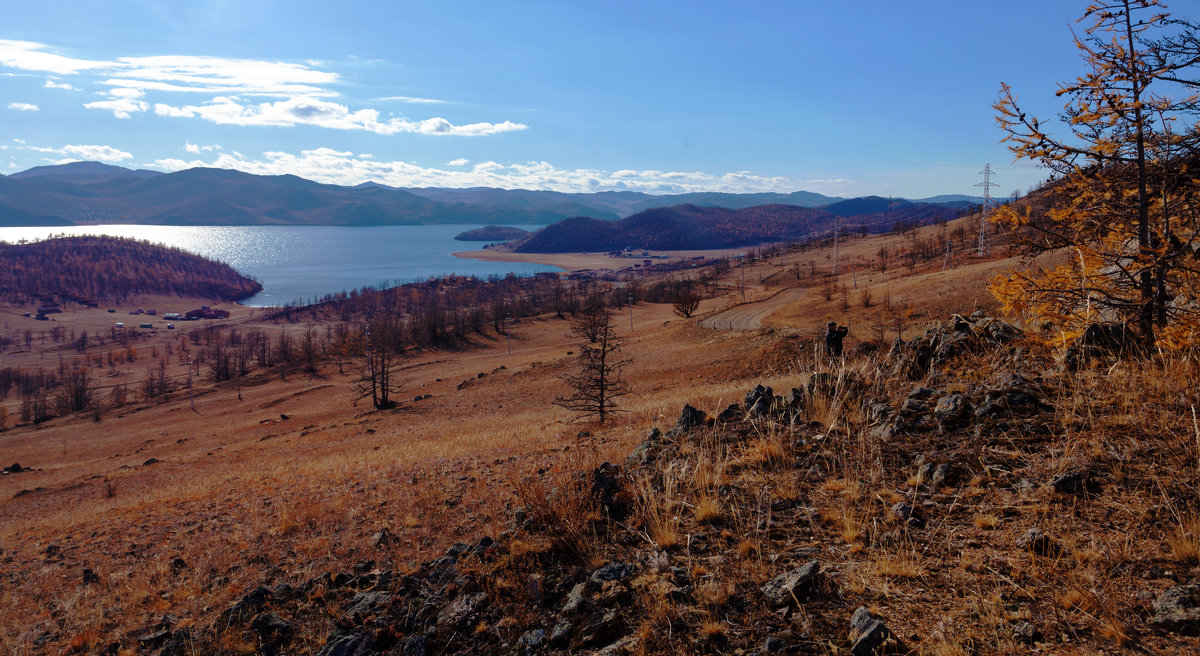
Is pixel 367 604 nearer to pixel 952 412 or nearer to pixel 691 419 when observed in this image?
pixel 691 419

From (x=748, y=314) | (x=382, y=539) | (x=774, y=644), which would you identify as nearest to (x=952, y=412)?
(x=774, y=644)

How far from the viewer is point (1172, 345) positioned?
6.18 metres

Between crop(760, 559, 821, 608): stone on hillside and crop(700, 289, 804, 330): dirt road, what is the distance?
42000 mm

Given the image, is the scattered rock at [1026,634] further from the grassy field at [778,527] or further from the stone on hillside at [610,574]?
the stone on hillside at [610,574]

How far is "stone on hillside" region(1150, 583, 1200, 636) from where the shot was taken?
2.92 m

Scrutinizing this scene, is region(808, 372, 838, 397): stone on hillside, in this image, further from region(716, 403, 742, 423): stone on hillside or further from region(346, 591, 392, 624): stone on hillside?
region(346, 591, 392, 624): stone on hillside

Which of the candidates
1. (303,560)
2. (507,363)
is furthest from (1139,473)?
(507,363)

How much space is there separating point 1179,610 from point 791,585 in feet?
6.38

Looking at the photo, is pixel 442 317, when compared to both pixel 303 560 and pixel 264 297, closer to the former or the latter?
pixel 303 560

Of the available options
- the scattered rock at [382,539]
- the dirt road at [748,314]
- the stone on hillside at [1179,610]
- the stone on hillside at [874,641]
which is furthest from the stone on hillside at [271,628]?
the dirt road at [748,314]

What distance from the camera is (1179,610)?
3.00 m

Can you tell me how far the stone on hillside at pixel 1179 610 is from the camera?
2.92 metres

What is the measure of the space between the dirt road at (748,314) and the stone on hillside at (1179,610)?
1667 inches

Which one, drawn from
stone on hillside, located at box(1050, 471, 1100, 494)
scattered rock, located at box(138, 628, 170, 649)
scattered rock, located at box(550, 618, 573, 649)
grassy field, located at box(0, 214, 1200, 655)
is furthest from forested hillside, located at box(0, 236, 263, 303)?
stone on hillside, located at box(1050, 471, 1100, 494)
